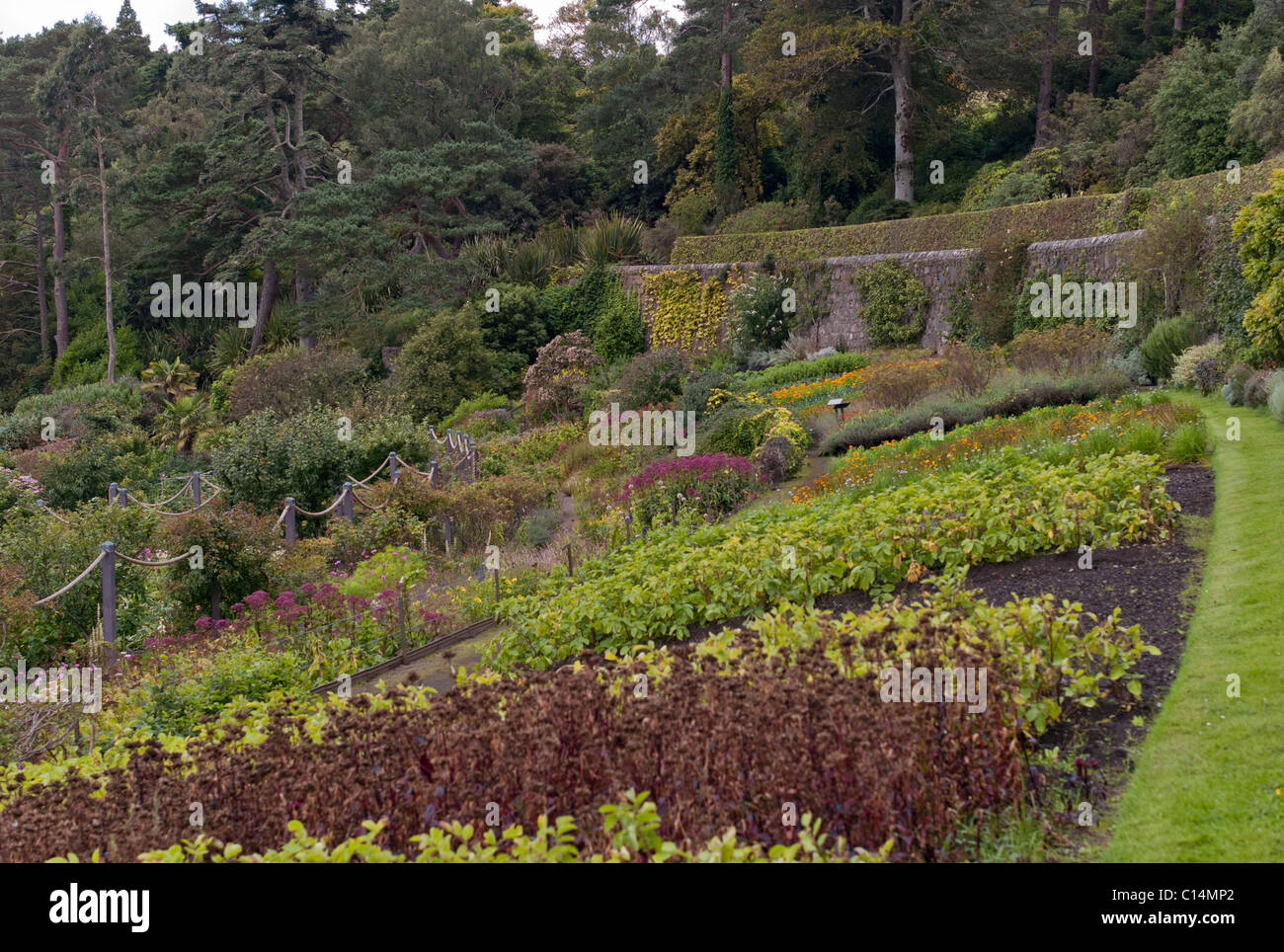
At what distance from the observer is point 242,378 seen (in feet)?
72.3

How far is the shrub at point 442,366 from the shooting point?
2256 centimetres

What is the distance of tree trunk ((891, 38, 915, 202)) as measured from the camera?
80.6 feet

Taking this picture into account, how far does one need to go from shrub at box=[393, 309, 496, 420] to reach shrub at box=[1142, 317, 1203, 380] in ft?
45.9

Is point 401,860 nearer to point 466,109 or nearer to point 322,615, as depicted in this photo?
point 322,615

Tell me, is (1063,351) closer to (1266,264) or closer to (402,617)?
(1266,264)

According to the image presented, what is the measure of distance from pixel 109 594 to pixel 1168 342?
39.4 ft

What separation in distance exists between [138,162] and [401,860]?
37.6m

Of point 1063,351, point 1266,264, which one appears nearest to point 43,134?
point 1063,351

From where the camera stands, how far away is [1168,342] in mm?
13039

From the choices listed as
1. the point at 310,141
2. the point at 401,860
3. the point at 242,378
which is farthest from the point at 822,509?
the point at 310,141

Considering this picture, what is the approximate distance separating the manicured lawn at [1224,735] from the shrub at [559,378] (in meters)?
14.7

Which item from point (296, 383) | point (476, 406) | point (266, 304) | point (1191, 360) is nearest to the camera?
point (1191, 360)

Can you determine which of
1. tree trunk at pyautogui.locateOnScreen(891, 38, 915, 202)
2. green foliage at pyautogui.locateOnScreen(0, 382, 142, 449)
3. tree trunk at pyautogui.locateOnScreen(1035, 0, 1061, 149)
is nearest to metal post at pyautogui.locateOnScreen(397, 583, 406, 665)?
green foliage at pyautogui.locateOnScreen(0, 382, 142, 449)

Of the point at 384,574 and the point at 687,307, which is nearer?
the point at 384,574
